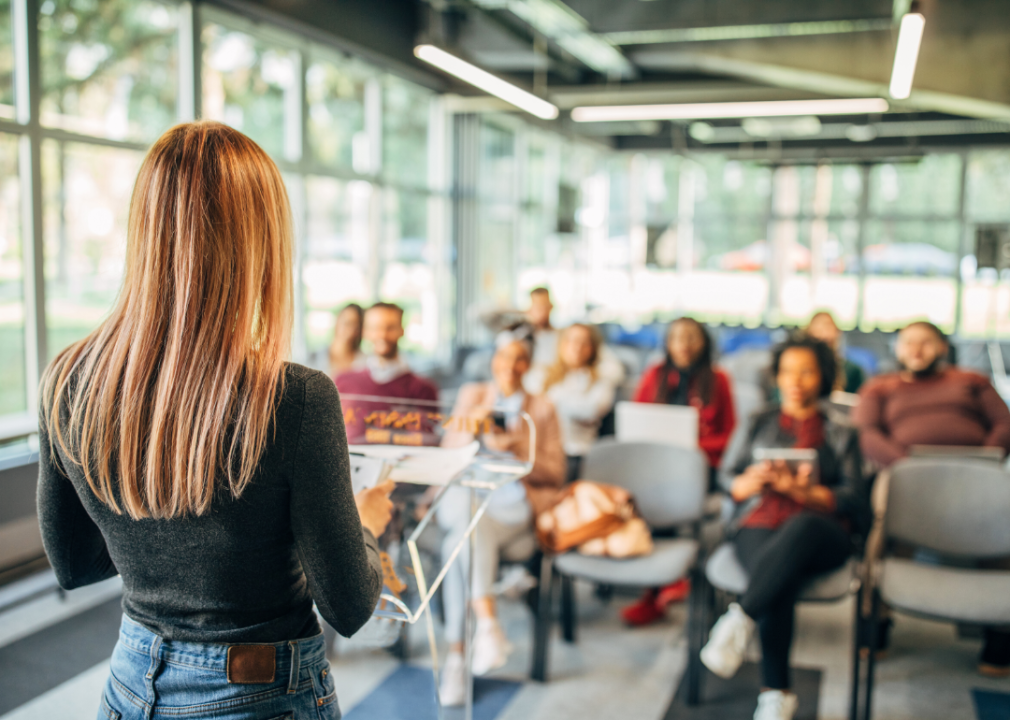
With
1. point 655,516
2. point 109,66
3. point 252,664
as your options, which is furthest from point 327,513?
point 109,66

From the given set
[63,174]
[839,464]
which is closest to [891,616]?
[839,464]

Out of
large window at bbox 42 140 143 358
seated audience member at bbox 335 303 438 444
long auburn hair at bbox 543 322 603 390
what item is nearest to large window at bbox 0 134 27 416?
large window at bbox 42 140 143 358

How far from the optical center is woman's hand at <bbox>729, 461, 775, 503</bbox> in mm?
3119

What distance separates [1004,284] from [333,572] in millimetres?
13347

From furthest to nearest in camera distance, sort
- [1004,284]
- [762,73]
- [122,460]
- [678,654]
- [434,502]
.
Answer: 1. [1004,284]
2. [762,73]
3. [678,654]
4. [434,502]
5. [122,460]

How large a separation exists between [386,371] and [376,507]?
8.98 feet

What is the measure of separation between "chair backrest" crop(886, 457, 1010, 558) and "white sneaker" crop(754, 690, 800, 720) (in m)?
0.82

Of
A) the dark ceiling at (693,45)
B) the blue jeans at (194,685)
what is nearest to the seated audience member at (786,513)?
the blue jeans at (194,685)

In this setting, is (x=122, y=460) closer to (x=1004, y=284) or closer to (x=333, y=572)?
(x=333, y=572)

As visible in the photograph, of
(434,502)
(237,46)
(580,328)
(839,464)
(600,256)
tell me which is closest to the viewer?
(434,502)

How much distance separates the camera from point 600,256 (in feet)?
45.8

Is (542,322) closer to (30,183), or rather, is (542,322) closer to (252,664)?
(30,183)

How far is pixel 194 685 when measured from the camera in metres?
1.12

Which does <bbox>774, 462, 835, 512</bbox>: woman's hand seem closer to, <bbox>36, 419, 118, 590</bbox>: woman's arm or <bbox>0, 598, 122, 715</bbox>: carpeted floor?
<bbox>36, 419, 118, 590</bbox>: woman's arm
